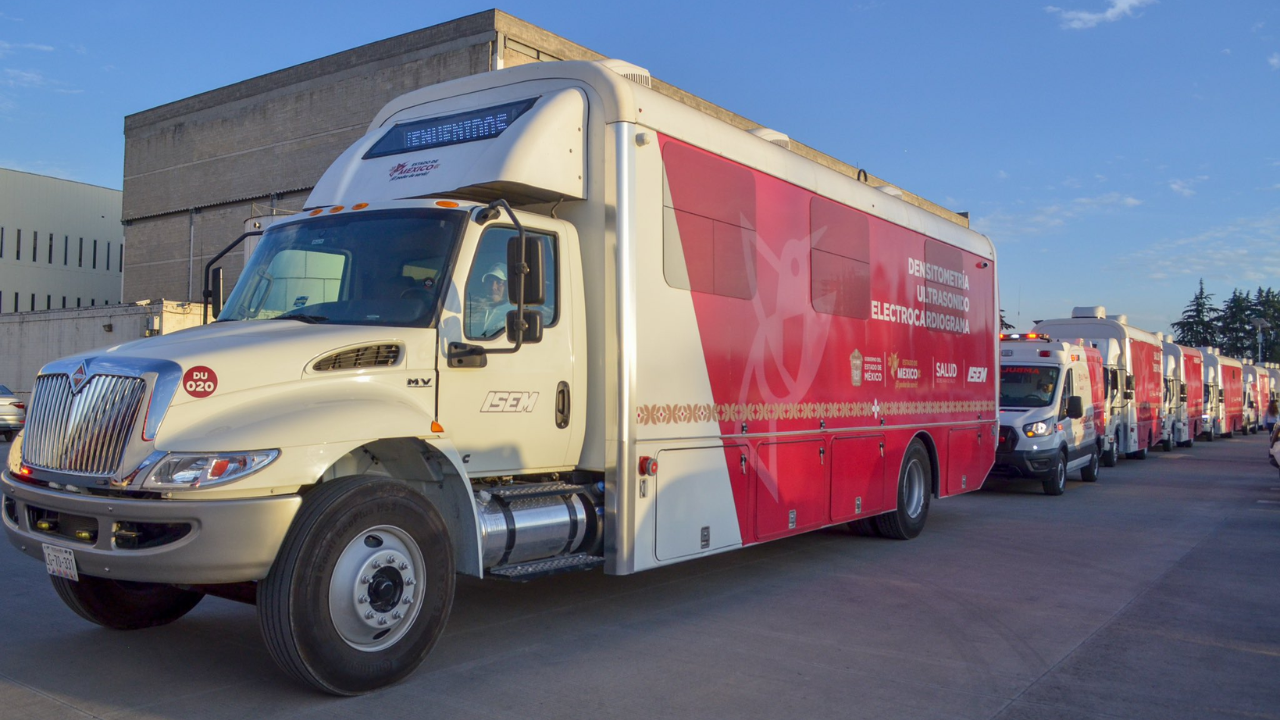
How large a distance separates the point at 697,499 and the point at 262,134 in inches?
1557

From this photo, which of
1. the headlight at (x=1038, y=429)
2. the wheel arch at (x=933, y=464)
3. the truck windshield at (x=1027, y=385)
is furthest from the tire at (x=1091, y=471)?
the wheel arch at (x=933, y=464)

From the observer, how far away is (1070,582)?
9.01m

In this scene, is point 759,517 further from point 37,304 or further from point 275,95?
point 37,304

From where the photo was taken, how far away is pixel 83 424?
5230 millimetres

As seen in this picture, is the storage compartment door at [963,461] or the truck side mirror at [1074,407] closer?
the storage compartment door at [963,461]

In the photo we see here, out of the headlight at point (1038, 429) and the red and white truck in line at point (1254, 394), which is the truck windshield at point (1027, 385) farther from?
the red and white truck in line at point (1254, 394)

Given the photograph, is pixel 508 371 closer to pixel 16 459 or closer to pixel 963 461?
pixel 16 459

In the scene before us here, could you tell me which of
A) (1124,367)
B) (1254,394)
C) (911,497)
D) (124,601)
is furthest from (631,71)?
(1254,394)

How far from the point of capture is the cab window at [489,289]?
6191mm

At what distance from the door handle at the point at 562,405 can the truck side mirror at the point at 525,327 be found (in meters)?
0.57

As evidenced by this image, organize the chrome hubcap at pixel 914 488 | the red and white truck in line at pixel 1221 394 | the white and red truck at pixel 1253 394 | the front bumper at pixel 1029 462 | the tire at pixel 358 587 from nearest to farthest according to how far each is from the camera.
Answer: the tire at pixel 358 587
the chrome hubcap at pixel 914 488
the front bumper at pixel 1029 462
the red and white truck in line at pixel 1221 394
the white and red truck at pixel 1253 394

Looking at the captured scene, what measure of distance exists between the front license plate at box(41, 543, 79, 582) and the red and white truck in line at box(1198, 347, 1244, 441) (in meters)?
Answer: 38.2

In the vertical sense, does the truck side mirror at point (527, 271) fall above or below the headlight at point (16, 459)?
above

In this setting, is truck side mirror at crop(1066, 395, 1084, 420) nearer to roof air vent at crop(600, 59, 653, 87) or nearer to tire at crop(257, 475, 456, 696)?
roof air vent at crop(600, 59, 653, 87)
